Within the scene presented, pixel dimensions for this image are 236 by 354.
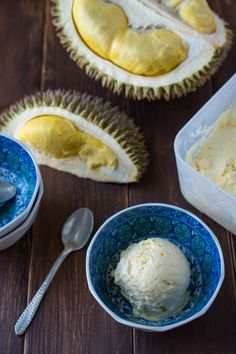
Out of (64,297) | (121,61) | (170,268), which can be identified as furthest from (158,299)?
(121,61)

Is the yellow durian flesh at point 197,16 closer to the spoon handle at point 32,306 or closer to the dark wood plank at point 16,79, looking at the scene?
the dark wood plank at point 16,79

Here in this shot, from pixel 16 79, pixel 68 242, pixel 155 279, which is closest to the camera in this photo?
pixel 155 279

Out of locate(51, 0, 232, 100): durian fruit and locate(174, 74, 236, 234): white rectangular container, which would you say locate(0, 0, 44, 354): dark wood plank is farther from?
locate(174, 74, 236, 234): white rectangular container

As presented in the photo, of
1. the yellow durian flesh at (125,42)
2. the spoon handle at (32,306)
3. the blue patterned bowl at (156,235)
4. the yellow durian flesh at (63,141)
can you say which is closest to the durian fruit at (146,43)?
the yellow durian flesh at (125,42)

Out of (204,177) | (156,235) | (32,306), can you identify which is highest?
(204,177)

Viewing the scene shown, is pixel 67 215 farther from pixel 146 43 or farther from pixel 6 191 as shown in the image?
pixel 146 43

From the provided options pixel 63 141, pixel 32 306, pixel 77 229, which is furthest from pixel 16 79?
pixel 32 306

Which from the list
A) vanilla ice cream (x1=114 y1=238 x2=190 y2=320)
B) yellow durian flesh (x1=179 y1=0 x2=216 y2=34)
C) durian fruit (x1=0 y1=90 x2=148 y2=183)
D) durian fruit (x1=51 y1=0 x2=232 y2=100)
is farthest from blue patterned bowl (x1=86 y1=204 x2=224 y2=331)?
yellow durian flesh (x1=179 y1=0 x2=216 y2=34)

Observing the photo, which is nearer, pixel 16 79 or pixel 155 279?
pixel 155 279
